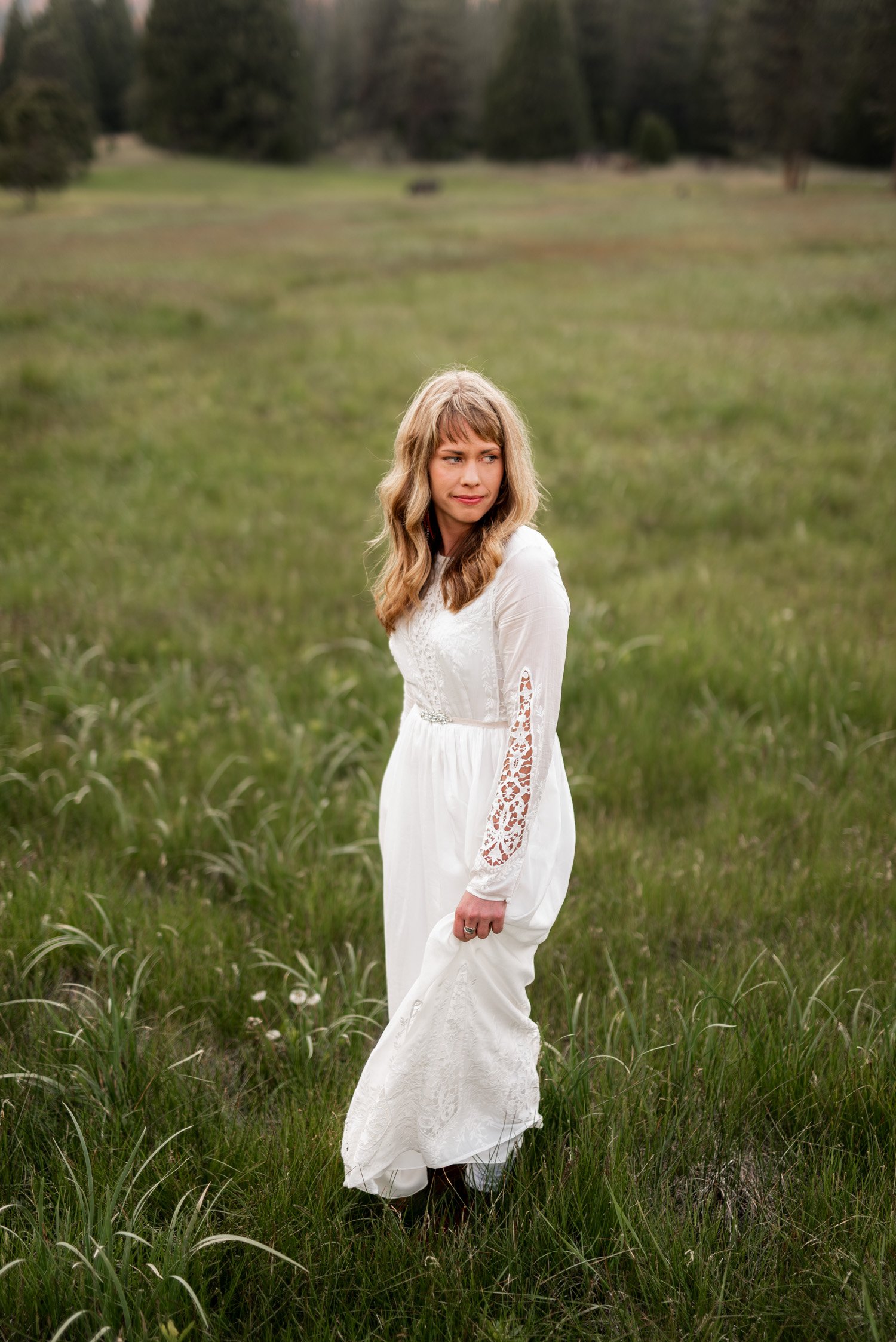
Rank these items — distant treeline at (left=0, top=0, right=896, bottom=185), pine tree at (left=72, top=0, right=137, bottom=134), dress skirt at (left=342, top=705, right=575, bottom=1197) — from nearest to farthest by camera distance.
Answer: dress skirt at (left=342, top=705, right=575, bottom=1197), distant treeline at (left=0, top=0, right=896, bottom=185), pine tree at (left=72, top=0, right=137, bottom=134)

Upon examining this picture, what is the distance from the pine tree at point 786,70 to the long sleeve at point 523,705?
160ft

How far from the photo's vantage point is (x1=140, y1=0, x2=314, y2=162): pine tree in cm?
5603

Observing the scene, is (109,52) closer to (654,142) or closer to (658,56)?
(654,142)

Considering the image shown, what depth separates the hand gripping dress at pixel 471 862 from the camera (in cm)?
189

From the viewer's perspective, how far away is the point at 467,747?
80.3 inches

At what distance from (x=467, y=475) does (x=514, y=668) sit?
0.42m

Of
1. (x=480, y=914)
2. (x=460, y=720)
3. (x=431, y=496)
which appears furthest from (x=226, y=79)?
(x=480, y=914)

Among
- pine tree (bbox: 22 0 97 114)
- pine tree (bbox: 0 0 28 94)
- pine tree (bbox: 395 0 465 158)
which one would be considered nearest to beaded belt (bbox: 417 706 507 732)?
pine tree (bbox: 22 0 97 114)

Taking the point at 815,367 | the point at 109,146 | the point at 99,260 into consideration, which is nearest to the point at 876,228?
the point at 815,367

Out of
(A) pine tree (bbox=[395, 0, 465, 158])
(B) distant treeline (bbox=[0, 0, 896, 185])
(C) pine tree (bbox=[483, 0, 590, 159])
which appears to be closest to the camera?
(B) distant treeline (bbox=[0, 0, 896, 185])

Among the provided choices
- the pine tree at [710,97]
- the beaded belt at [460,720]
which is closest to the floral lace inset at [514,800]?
the beaded belt at [460,720]

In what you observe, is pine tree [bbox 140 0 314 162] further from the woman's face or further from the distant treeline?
the woman's face

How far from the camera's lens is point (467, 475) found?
1.96 meters

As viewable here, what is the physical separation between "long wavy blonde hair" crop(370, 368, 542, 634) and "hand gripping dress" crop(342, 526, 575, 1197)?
0.04 metres
